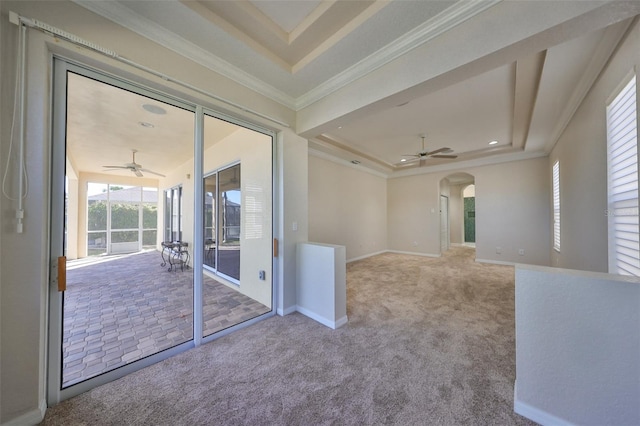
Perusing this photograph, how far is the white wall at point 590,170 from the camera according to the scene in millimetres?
1893

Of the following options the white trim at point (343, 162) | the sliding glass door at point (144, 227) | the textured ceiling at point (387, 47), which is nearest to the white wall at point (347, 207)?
the white trim at point (343, 162)

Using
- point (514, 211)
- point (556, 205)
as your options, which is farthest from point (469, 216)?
point (556, 205)

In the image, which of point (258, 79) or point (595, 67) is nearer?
point (595, 67)

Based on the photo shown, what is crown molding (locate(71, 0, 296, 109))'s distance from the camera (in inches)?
63.4

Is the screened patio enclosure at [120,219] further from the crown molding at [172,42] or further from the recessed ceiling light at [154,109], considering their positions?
the crown molding at [172,42]

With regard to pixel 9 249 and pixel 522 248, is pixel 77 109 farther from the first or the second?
pixel 522 248

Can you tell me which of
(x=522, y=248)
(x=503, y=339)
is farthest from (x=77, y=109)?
(x=522, y=248)

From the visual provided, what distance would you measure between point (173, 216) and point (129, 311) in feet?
4.03

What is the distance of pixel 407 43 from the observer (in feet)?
6.32

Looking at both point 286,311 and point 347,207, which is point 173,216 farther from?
point 347,207

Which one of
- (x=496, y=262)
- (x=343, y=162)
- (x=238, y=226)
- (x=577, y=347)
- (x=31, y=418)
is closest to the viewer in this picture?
(x=577, y=347)

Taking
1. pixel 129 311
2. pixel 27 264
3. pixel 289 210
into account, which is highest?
pixel 289 210

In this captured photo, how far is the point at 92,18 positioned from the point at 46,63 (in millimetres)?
479

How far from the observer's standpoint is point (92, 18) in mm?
1598
